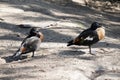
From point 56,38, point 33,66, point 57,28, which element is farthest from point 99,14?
point 33,66

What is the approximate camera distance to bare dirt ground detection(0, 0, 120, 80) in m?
6.76

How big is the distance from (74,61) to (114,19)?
763 cm

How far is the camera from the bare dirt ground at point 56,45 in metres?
6.76

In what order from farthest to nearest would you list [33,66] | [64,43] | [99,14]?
[99,14] → [64,43] → [33,66]

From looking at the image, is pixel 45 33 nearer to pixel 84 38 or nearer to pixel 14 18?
pixel 14 18

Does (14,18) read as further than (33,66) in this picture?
Yes

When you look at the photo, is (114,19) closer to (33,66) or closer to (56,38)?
(56,38)

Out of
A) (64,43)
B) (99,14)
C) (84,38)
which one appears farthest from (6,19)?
(99,14)

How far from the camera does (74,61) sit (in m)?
7.42

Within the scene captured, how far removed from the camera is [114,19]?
14742 millimetres

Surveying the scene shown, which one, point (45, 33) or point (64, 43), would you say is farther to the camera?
point (45, 33)

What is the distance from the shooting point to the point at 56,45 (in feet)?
29.9

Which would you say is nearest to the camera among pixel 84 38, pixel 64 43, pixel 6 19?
pixel 84 38

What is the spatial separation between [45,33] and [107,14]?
5697 millimetres
